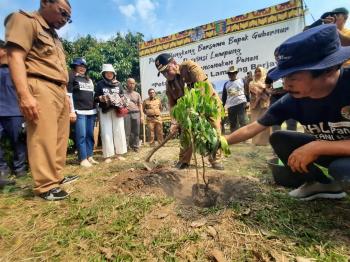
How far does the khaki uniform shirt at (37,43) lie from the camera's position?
253 cm

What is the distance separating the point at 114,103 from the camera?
5000mm

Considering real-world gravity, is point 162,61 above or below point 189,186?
above

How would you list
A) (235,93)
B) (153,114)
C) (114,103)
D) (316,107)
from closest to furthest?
(316,107), (114,103), (235,93), (153,114)

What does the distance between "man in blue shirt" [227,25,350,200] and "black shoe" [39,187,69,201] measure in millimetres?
1784

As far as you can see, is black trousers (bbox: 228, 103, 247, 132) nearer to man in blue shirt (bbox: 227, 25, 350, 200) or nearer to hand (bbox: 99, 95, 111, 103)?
hand (bbox: 99, 95, 111, 103)

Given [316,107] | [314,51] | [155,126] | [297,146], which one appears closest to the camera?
Answer: [314,51]

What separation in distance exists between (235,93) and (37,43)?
4873mm

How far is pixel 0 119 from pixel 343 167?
4.32 m

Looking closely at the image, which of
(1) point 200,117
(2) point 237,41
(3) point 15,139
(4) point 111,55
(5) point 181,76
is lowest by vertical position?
(3) point 15,139

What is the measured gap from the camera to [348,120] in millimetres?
1875

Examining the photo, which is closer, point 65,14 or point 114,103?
point 65,14

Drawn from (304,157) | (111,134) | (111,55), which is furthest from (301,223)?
(111,55)

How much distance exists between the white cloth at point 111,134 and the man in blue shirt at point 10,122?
4.45 ft

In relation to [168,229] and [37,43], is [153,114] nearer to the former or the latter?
[37,43]
